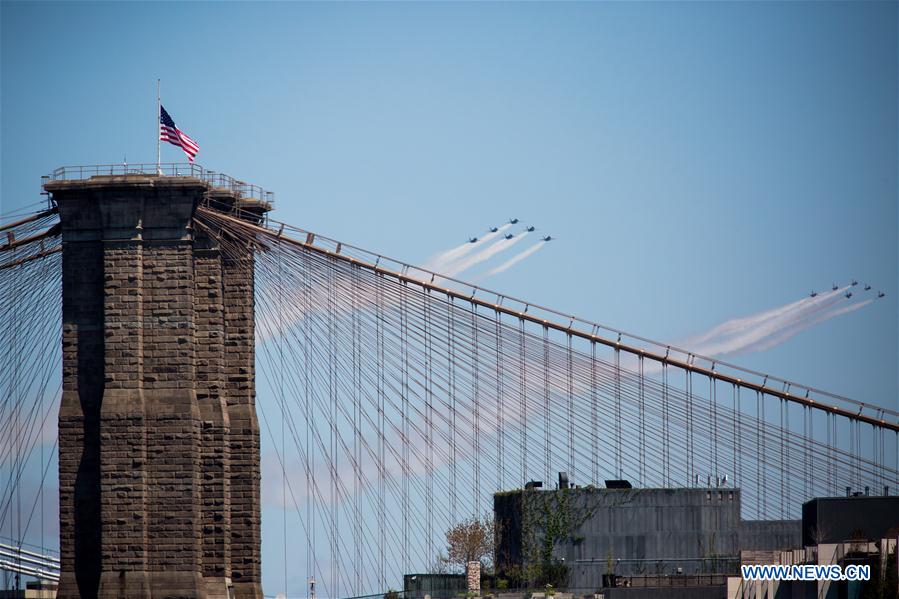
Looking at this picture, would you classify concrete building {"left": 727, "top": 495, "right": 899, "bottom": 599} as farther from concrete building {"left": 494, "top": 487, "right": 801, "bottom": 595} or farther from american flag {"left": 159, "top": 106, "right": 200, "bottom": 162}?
american flag {"left": 159, "top": 106, "right": 200, "bottom": 162}

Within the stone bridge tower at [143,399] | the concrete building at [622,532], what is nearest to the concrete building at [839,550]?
the concrete building at [622,532]

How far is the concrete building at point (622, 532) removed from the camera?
446ft

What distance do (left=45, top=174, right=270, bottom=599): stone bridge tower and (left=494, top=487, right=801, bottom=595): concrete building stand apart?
28.4m

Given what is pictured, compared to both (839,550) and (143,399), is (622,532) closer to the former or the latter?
(839,550)

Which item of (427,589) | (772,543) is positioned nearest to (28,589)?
(427,589)

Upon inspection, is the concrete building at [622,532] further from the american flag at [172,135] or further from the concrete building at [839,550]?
the american flag at [172,135]

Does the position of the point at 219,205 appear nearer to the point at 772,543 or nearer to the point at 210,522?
the point at 210,522

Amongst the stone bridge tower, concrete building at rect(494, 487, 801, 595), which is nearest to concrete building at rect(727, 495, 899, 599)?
concrete building at rect(494, 487, 801, 595)

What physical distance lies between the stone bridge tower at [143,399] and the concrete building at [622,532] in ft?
93.2

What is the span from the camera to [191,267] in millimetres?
111688

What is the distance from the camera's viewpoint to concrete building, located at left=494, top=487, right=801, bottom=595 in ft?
446

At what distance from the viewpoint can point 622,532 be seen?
13762 cm

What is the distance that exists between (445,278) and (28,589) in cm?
4026

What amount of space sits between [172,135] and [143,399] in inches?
620
